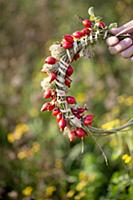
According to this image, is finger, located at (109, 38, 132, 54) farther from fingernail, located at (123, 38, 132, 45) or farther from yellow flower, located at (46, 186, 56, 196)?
yellow flower, located at (46, 186, 56, 196)

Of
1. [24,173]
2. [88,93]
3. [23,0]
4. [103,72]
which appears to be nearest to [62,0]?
[23,0]

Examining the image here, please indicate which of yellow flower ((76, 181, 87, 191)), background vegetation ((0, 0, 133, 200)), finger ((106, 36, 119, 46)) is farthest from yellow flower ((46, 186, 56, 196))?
finger ((106, 36, 119, 46))

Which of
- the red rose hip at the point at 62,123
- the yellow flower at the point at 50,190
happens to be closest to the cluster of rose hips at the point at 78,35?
the red rose hip at the point at 62,123

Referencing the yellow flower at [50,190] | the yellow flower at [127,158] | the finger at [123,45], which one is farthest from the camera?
the yellow flower at [50,190]

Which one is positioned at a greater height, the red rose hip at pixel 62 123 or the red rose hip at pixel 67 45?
the red rose hip at pixel 67 45

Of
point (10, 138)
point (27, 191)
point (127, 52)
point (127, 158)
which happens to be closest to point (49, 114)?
point (10, 138)

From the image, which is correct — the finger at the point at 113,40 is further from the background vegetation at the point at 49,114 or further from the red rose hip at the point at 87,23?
the background vegetation at the point at 49,114

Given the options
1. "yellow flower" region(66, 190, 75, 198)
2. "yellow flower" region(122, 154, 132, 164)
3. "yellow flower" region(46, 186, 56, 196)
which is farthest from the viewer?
"yellow flower" region(46, 186, 56, 196)

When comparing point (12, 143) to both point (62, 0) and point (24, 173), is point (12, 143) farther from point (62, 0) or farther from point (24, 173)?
point (62, 0)
